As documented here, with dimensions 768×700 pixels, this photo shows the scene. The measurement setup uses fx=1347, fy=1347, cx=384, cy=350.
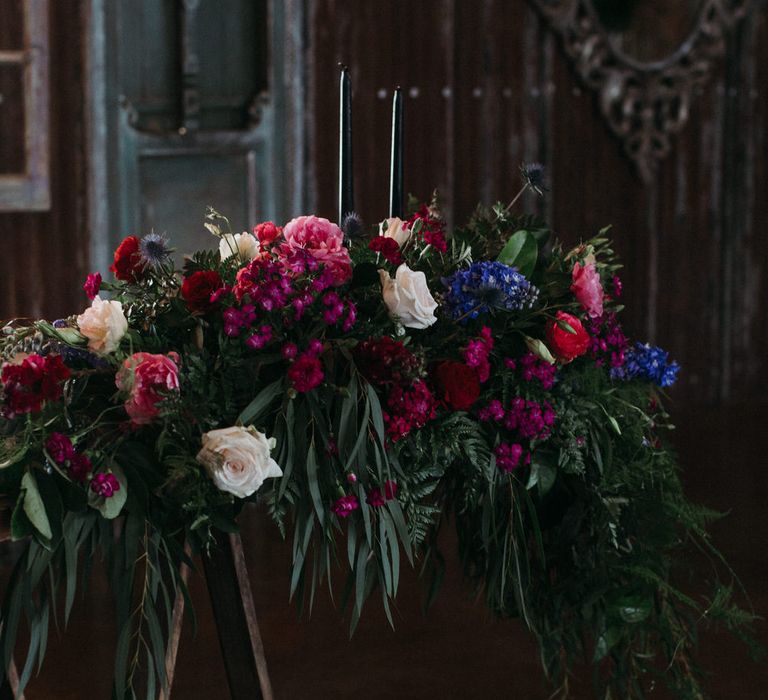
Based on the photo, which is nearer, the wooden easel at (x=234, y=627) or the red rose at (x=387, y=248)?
the red rose at (x=387, y=248)

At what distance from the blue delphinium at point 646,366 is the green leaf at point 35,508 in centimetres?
90

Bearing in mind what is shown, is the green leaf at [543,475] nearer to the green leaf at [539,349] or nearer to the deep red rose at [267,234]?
the green leaf at [539,349]

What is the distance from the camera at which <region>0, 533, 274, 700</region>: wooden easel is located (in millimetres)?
2018

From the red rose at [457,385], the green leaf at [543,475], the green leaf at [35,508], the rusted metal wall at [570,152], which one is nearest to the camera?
the green leaf at [35,508]

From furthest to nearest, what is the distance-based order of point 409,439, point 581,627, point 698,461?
point 698,461
point 581,627
point 409,439

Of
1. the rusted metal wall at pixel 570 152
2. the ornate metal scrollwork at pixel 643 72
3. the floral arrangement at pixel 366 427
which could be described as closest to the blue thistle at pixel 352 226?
the floral arrangement at pixel 366 427

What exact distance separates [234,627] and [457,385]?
1.82 feet

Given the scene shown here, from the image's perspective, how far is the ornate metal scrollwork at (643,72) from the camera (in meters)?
5.91

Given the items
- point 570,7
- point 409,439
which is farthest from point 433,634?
point 570,7

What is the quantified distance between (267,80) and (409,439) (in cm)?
337

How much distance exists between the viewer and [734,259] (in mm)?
6680

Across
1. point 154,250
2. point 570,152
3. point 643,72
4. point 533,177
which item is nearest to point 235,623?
point 154,250

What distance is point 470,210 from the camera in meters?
5.64

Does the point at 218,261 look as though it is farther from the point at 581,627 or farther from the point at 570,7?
the point at 570,7
